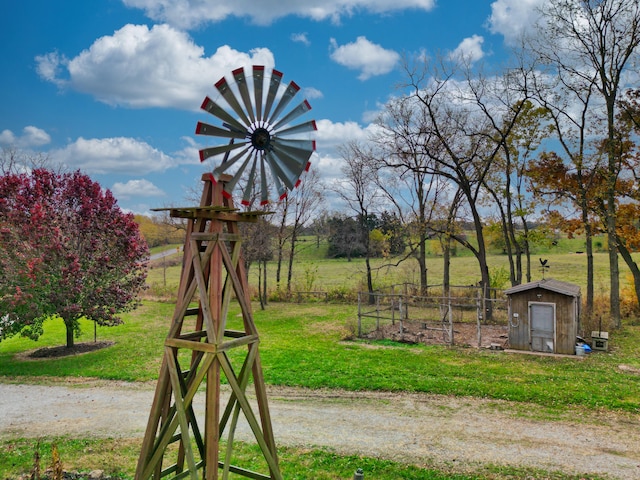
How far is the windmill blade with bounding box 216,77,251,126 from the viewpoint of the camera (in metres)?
6.09

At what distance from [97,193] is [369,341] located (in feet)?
38.2

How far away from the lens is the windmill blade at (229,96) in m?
6.09

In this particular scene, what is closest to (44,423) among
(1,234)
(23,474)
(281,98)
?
(23,474)

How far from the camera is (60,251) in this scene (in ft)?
52.3

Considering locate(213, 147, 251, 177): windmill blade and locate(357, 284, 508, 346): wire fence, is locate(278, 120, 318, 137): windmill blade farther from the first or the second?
locate(357, 284, 508, 346): wire fence

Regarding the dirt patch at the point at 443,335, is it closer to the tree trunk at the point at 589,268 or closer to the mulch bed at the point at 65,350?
the tree trunk at the point at 589,268

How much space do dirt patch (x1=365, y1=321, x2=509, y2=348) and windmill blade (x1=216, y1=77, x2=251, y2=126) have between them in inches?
530

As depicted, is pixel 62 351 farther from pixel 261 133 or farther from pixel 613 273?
pixel 613 273

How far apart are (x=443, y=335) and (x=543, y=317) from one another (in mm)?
3834

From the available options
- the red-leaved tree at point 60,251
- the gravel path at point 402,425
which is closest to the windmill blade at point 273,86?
the gravel path at point 402,425

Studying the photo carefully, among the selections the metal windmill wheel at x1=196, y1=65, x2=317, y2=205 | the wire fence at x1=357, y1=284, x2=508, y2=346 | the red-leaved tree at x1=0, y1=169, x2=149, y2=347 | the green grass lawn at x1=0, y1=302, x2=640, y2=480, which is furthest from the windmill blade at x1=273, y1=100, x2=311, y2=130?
the red-leaved tree at x1=0, y1=169, x2=149, y2=347

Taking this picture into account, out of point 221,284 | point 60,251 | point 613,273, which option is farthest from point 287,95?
point 613,273

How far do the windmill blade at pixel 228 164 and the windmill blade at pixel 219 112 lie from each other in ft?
0.99

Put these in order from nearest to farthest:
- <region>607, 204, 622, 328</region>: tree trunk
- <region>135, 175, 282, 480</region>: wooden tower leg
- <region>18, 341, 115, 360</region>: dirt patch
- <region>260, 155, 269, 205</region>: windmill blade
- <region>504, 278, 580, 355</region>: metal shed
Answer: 1. <region>135, 175, 282, 480</region>: wooden tower leg
2. <region>260, 155, 269, 205</region>: windmill blade
3. <region>504, 278, 580, 355</region>: metal shed
4. <region>18, 341, 115, 360</region>: dirt patch
5. <region>607, 204, 622, 328</region>: tree trunk
